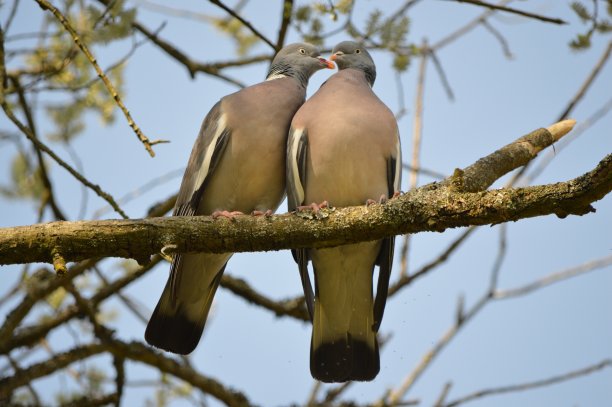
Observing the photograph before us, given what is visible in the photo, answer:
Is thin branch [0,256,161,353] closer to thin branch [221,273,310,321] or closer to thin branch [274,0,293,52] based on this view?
thin branch [221,273,310,321]

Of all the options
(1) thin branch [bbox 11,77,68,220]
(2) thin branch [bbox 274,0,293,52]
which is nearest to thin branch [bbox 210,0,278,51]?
(2) thin branch [bbox 274,0,293,52]

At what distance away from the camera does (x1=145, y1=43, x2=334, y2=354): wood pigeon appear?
4949 millimetres

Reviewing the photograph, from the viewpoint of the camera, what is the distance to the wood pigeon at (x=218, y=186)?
4949 mm

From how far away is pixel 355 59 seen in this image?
19.3 feet

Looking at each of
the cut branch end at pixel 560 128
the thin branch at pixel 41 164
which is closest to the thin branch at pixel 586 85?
the cut branch end at pixel 560 128

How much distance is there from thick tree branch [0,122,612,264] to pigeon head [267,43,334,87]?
2.27m

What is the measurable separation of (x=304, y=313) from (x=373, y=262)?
3.65 feet

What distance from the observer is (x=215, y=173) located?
5.03 meters

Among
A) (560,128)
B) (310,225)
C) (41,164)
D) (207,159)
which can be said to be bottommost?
(310,225)

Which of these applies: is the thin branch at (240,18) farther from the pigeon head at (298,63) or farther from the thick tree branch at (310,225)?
the thick tree branch at (310,225)

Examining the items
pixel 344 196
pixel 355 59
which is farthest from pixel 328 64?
pixel 344 196

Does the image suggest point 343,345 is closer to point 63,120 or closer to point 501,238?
point 501,238

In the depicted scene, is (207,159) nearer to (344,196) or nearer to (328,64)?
(344,196)

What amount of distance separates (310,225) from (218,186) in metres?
1.42
